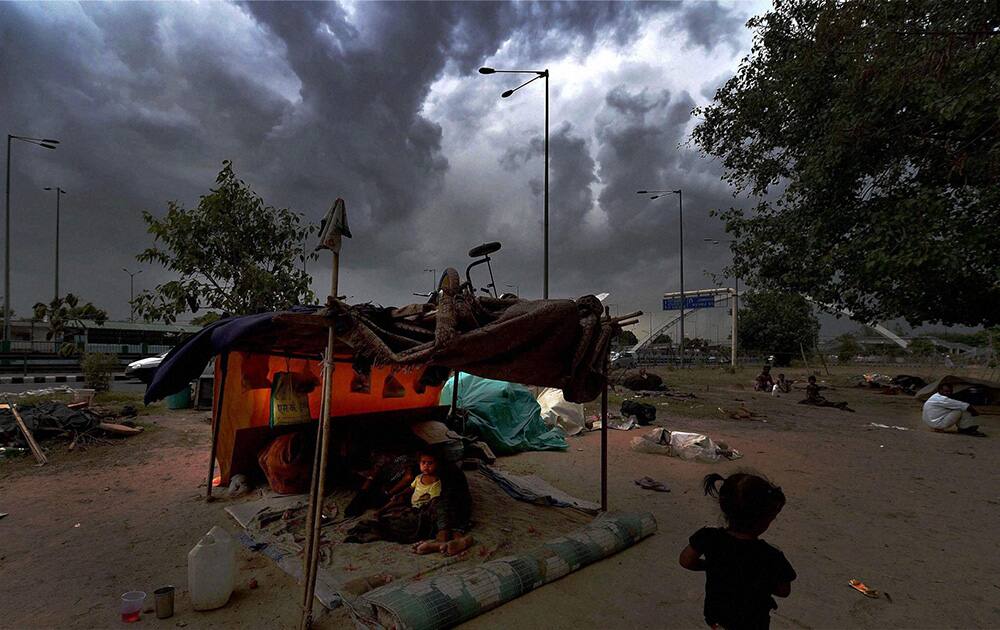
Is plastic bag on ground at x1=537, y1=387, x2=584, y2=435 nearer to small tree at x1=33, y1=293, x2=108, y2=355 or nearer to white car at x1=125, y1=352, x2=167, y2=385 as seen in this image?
white car at x1=125, y1=352, x2=167, y2=385

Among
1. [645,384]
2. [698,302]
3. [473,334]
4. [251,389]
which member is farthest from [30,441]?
[698,302]

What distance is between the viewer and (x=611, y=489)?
622 centimetres

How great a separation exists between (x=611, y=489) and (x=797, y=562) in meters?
2.39

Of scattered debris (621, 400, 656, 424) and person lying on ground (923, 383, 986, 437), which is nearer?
person lying on ground (923, 383, 986, 437)

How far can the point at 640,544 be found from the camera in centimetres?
445

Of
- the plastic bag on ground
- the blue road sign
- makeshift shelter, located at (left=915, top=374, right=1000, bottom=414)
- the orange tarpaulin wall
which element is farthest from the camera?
the blue road sign

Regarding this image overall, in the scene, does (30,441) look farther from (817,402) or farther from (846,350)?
(846,350)

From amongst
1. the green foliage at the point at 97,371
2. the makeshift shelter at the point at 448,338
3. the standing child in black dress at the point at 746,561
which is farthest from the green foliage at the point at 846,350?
the green foliage at the point at 97,371

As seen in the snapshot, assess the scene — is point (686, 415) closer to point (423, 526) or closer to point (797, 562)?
point (797, 562)

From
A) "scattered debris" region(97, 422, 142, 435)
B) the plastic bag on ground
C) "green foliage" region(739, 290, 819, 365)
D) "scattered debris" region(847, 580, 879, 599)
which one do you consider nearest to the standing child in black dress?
"scattered debris" region(847, 580, 879, 599)

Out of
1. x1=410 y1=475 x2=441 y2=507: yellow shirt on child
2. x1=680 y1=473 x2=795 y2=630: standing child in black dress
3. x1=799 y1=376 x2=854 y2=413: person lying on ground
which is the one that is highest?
x1=680 y1=473 x2=795 y2=630: standing child in black dress

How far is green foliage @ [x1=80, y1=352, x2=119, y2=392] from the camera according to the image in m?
13.1

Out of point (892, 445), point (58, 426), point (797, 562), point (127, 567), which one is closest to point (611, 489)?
point (797, 562)

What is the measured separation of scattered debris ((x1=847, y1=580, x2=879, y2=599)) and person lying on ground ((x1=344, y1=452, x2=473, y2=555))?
9.77 ft
